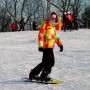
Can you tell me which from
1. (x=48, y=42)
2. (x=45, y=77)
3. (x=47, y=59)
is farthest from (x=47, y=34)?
(x=45, y=77)

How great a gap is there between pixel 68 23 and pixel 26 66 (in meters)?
16.7

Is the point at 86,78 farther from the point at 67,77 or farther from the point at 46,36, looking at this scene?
the point at 46,36

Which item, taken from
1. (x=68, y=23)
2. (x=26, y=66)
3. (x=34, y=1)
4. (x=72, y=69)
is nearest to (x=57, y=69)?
(x=72, y=69)

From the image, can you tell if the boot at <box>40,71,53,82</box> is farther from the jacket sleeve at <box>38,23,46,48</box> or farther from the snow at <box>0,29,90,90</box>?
the jacket sleeve at <box>38,23,46,48</box>

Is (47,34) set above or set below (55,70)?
above

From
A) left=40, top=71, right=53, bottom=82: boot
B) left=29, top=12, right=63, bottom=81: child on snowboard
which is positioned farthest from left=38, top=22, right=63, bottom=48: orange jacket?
left=40, top=71, right=53, bottom=82: boot

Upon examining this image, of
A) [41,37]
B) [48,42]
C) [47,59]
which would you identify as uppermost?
[41,37]

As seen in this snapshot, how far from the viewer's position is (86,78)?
9000 millimetres

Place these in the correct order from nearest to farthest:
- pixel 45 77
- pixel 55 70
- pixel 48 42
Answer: pixel 48 42 → pixel 45 77 → pixel 55 70

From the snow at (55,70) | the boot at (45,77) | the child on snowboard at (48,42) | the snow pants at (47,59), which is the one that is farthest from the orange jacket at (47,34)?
A: the snow at (55,70)

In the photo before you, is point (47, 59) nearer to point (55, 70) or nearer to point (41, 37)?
point (41, 37)

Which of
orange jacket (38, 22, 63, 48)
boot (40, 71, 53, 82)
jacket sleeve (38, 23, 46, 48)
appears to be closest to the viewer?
jacket sleeve (38, 23, 46, 48)

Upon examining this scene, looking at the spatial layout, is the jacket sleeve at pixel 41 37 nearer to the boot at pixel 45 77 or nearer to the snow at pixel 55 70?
the boot at pixel 45 77

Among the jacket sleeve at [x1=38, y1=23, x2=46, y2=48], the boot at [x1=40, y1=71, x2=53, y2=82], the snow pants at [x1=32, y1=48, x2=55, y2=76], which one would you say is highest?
the jacket sleeve at [x1=38, y1=23, x2=46, y2=48]
